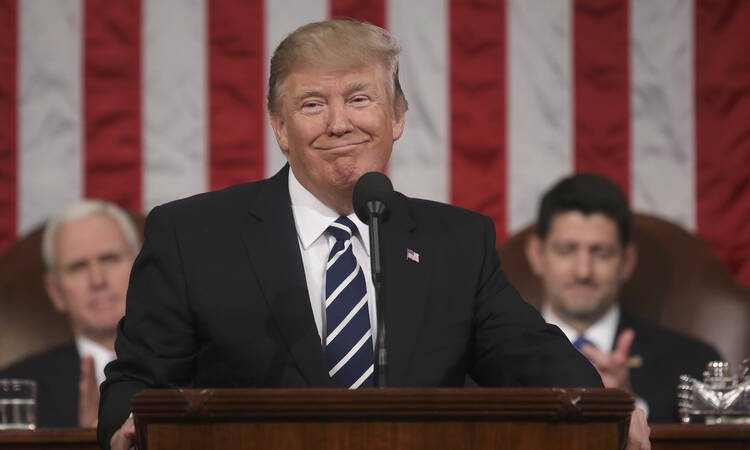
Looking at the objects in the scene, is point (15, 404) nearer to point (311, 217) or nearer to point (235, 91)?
point (311, 217)

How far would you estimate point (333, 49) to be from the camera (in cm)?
268

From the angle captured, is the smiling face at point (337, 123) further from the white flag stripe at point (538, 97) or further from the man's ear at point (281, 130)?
the white flag stripe at point (538, 97)

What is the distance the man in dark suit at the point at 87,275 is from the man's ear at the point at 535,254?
149cm

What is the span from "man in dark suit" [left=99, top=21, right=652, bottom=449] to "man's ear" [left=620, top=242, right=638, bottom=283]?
7.10ft

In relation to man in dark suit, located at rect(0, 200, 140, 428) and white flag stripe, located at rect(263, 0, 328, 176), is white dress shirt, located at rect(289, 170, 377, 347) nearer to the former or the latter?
man in dark suit, located at rect(0, 200, 140, 428)

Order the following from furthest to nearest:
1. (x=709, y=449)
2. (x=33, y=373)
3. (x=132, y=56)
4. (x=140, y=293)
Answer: (x=132, y=56) < (x=33, y=373) < (x=709, y=449) < (x=140, y=293)

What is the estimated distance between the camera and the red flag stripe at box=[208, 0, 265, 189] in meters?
4.99

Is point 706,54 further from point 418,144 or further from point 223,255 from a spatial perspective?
point 223,255

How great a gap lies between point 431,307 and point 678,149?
2793mm

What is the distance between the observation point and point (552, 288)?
4852 millimetres

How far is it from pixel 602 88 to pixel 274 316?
292 centimetres

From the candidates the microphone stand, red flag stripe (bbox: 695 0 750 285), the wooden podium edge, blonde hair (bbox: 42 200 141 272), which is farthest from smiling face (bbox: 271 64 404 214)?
red flag stripe (bbox: 695 0 750 285)

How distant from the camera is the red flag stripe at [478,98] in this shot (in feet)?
16.6

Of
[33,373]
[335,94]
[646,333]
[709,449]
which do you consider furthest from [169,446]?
[646,333]
